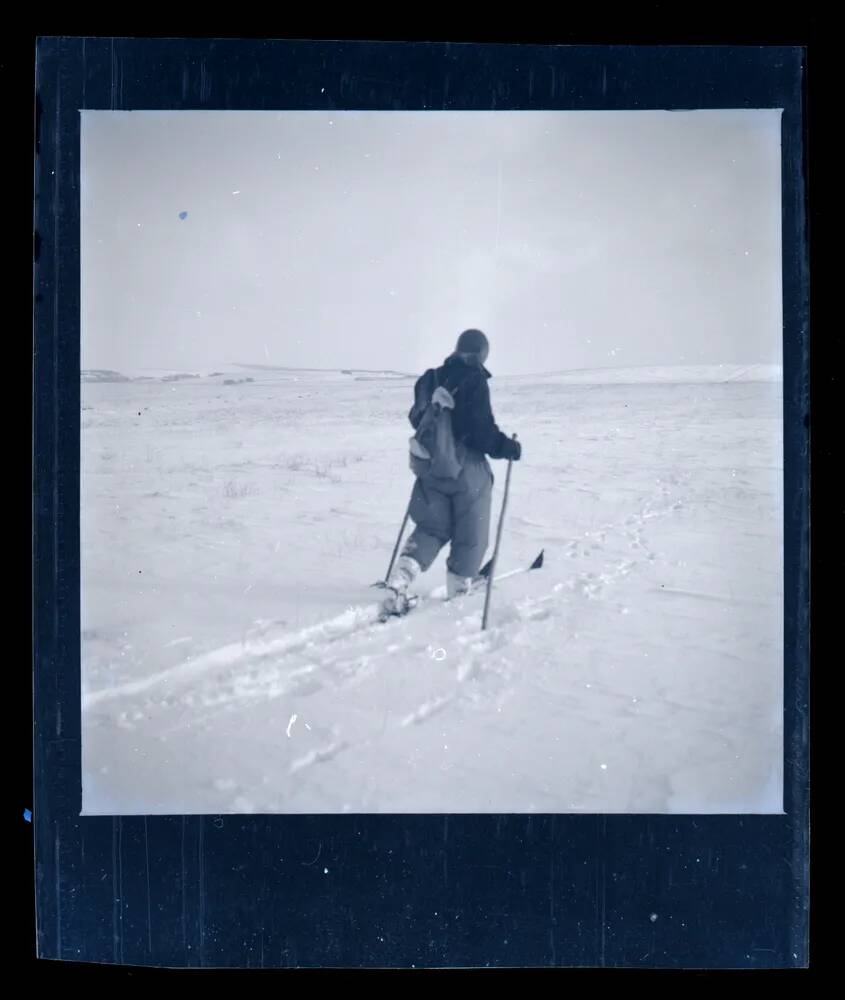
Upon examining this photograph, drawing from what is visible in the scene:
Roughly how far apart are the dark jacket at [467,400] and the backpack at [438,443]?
0.05 feet

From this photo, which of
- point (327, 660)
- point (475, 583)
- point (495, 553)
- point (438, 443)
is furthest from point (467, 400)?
point (327, 660)

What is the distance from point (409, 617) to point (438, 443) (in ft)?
2.12

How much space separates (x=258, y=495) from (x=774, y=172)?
2.20 metres

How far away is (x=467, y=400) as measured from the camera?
254 cm

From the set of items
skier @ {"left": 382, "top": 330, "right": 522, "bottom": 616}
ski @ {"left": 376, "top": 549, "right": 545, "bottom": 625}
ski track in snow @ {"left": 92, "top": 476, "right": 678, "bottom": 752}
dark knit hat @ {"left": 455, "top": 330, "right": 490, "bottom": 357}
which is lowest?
ski track in snow @ {"left": 92, "top": 476, "right": 678, "bottom": 752}

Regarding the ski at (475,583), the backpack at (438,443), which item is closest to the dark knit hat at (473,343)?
the backpack at (438,443)

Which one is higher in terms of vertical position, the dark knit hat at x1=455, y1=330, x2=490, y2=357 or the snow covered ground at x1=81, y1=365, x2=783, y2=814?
the dark knit hat at x1=455, y1=330, x2=490, y2=357

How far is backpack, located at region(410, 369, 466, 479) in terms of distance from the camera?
2.54 meters

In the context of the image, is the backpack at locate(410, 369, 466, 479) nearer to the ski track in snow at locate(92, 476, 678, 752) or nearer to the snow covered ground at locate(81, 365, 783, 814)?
the snow covered ground at locate(81, 365, 783, 814)

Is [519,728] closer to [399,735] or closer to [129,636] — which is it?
[399,735]

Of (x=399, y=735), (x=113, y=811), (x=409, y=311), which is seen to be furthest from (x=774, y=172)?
(x=113, y=811)

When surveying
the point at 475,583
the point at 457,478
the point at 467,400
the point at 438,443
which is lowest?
the point at 475,583

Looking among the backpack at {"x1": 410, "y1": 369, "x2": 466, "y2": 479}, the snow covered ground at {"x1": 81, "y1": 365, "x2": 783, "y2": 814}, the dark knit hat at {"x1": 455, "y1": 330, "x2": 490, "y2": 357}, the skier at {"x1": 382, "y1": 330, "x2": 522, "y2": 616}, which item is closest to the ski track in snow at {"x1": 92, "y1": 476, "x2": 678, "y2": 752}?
the snow covered ground at {"x1": 81, "y1": 365, "x2": 783, "y2": 814}

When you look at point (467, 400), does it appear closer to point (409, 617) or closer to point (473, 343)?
point (473, 343)
